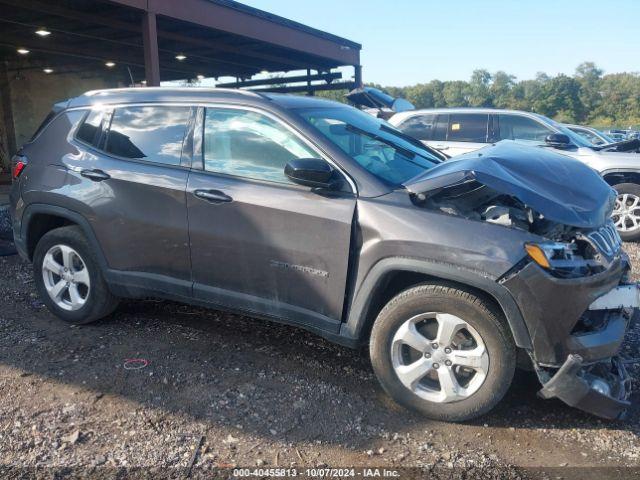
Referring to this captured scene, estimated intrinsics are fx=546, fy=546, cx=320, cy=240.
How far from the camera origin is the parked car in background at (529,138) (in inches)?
294

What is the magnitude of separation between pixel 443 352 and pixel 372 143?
5.00 ft

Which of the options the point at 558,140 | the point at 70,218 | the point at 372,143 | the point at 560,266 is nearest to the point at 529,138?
the point at 558,140

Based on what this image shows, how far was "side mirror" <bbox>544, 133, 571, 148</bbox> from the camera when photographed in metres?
7.57

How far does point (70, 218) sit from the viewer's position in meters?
4.12

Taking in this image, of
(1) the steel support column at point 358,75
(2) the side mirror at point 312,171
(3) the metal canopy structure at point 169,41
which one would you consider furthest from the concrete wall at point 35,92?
(2) the side mirror at point 312,171

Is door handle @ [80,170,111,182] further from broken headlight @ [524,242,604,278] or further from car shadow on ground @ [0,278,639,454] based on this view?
broken headlight @ [524,242,604,278]

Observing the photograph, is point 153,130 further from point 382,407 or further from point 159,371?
point 382,407

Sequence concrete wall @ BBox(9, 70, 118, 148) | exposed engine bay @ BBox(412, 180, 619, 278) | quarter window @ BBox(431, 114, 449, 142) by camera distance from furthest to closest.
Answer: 1. concrete wall @ BBox(9, 70, 118, 148)
2. quarter window @ BBox(431, 114, 449, 142)
3. exposed engine bay @ BBox(412, 180, 619, 278)

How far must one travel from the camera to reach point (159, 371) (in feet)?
11.8

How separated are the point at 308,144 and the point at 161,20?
10.6m

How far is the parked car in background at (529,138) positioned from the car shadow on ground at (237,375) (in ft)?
16.5

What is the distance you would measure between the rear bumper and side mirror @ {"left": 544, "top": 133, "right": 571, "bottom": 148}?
536 centimetres

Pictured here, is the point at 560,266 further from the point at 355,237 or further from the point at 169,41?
the point at 169,41

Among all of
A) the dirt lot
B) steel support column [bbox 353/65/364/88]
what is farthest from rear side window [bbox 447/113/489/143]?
Answer: steel support column [bbox 353/65/364/88]
